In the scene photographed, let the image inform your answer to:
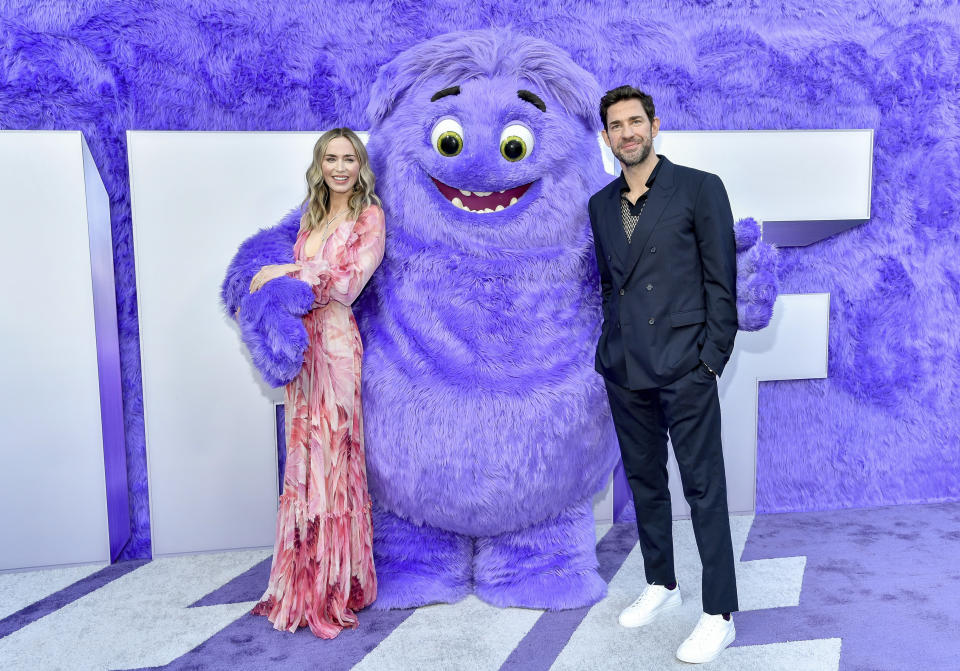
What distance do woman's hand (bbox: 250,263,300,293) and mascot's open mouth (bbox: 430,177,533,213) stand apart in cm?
41

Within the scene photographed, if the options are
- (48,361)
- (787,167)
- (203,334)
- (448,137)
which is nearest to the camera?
(448,137)

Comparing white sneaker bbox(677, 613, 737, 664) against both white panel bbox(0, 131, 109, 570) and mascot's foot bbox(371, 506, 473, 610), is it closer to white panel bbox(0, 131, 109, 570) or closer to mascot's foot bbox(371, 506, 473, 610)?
mascot's foot bbox(371, 506, 473, 610)

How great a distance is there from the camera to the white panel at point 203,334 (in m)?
2.31

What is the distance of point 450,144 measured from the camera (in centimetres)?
183

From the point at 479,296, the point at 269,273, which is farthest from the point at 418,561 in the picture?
the point at 269,273

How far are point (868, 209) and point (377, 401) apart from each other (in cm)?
181

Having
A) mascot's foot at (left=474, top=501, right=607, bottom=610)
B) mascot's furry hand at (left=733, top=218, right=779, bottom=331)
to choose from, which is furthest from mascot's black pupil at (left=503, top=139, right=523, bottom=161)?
mascot's foot at (left=474, top=501, right=607, bottom=610)

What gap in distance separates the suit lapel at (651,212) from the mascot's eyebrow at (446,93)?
21.0 inches

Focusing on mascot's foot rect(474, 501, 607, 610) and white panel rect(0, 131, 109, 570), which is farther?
white panel rect(0, 131, 109, 570)

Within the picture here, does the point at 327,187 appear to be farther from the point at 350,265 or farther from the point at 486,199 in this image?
the point at 486,199

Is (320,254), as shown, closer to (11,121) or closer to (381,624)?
(381,624)

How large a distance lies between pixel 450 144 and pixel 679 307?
0.65 metres

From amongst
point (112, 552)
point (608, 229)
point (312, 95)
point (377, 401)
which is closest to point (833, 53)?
point (608, 229)

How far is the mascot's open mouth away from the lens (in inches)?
74.9
